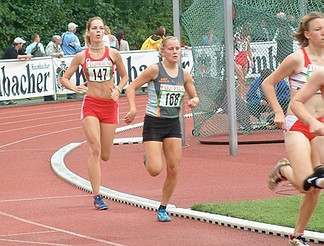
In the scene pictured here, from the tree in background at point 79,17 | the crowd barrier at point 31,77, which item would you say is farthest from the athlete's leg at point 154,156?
→ the tree in background at point 79,17

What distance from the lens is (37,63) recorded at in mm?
30594

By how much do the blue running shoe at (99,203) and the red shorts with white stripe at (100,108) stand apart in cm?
96

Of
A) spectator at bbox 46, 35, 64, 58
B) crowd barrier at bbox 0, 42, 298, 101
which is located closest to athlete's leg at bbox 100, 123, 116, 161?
crowd barrier at bbox 0, 42, 298, 101

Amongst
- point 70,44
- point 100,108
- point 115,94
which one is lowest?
point 70,44

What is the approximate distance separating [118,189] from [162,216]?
113 inches

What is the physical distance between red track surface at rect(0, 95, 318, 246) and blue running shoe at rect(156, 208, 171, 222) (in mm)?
76

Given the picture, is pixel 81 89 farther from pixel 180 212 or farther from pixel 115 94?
pixel 180 212

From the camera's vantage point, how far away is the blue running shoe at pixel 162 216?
38.5 ft

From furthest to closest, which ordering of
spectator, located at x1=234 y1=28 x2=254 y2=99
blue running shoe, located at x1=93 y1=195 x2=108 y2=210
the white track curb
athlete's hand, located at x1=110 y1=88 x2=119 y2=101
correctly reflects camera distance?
spectator, located at x1=234 y1=28 x2=254 y2=99, athlete's hand, located at x1=110 y1=88 x2=119 y2=101, blue running shoe, located at x1=93 y1=195 x2=108 y2=210, the white track curb

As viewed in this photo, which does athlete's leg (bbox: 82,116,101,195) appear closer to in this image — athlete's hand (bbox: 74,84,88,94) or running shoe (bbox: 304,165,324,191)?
athlete's hand (bbox: 74,84,88,94)

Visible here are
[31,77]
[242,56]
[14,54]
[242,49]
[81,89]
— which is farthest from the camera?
[14,54]

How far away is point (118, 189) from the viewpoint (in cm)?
1458

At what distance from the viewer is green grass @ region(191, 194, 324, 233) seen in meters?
10.9

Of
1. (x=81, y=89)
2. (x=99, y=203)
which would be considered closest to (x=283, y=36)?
(x=81, y=89)
